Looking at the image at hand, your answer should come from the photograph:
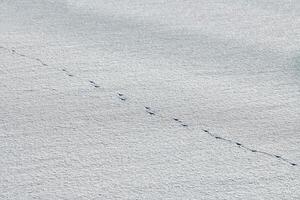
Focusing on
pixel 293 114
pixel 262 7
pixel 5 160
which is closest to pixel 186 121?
pixel 293 114

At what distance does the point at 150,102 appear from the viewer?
218 inches

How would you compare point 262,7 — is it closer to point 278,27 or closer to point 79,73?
point 278,27

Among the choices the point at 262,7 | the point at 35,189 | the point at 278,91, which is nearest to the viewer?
the point at 35,189

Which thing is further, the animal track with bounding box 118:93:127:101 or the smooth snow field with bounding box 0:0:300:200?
the animal track with bounding box 118:93:127:101

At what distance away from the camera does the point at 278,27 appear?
7.50m

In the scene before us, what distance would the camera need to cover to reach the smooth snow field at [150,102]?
14.1 feet

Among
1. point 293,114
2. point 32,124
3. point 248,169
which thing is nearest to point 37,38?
point 32,124

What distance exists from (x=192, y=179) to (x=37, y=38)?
3.23 metres

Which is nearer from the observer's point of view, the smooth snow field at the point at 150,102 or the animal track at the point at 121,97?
the smooth snow field at the point at 150,102

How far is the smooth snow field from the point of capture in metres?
4.29

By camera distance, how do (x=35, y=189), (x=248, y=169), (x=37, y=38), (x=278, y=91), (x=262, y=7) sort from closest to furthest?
(x=35, y=189)
(x=248, y=169)
(x=278, y=91)
(x=37, y=38)
(x=262, y=7)

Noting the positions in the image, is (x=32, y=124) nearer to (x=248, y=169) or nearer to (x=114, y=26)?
(x=248, y=169)

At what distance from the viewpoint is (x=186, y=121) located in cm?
518

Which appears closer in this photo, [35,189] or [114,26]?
[35,189]
